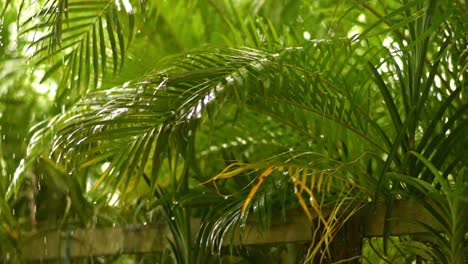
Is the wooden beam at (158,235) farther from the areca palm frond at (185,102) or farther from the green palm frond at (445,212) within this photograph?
the areca palm frond at (185,102)

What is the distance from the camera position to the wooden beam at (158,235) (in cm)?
166

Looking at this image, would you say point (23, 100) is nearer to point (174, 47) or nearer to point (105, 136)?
point (174, 47)

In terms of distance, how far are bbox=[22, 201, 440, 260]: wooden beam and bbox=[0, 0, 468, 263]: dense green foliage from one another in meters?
0.04

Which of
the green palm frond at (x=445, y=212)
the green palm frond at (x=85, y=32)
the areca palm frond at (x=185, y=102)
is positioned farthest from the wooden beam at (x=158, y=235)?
the green palm frond at (x=85, y=32)

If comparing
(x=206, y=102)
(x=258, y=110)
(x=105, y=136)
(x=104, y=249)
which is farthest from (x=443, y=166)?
(x=104, y=249)

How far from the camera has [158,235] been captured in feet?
6.86

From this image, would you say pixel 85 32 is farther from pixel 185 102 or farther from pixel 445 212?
pixel 445 212

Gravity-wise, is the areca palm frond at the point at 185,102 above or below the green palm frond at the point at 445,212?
above

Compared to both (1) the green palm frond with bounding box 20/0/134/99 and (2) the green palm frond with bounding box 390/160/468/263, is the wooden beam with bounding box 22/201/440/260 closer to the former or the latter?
(2) the green palm frond with bounding box 390/160/468/263

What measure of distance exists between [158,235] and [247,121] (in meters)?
0.35

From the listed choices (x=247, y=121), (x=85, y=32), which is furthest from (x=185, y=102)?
(x=247, y=121)

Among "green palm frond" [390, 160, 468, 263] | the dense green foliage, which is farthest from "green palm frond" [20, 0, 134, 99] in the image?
"green palm frond" [390, 160, 468, 263]

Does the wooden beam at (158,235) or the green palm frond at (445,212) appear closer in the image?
the green palm frond at (445,212)

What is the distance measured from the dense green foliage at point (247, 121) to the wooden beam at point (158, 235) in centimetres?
4
